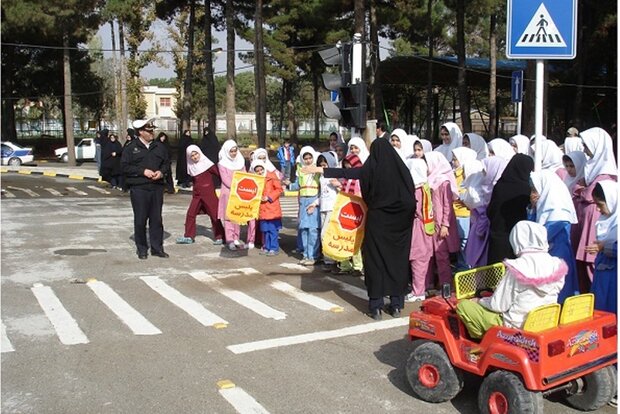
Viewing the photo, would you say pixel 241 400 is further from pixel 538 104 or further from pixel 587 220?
pixel 538 104

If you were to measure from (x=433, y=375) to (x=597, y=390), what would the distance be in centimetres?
112

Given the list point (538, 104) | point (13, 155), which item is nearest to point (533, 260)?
point (538, 104)

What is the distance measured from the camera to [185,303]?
752 cm

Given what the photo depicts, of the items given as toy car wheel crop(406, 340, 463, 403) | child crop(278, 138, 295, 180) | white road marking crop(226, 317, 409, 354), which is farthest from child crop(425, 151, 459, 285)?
child crop(278, 138, 295, 180)

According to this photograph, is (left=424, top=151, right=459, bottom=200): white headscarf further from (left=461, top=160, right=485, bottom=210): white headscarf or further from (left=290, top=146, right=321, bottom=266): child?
(left=290, top=146, right=321, bottom=266): child

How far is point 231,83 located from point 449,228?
26080 mm

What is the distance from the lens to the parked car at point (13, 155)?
3366cm

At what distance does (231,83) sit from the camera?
32.7m

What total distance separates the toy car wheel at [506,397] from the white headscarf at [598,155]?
2555mm

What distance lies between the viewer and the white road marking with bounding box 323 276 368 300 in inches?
312

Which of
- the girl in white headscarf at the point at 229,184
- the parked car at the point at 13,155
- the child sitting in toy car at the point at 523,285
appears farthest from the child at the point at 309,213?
the parked car at the point at 13,155

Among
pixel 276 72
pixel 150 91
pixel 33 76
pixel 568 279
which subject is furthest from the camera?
pixel 150 91

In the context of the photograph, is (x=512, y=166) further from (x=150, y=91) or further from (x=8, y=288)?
(x=150, y=91)

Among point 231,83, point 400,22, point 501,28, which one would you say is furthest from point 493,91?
point 501,28
